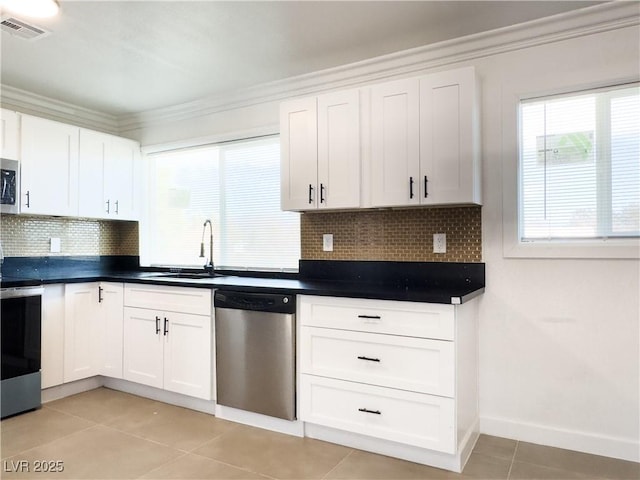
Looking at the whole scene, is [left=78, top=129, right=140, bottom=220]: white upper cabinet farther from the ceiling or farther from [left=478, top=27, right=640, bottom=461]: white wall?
[left=478, top=27, right=640, bottom=461]: white wall

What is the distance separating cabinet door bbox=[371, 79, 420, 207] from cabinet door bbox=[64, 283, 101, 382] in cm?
234

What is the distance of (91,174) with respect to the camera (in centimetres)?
380

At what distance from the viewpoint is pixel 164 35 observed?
8.65 ft

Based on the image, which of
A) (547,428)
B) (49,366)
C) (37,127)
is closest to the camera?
(547,428)

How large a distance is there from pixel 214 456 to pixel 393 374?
1.05m

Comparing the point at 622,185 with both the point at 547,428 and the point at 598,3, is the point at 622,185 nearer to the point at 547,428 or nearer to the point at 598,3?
the point at 598,3

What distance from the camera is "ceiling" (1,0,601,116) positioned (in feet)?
7.64

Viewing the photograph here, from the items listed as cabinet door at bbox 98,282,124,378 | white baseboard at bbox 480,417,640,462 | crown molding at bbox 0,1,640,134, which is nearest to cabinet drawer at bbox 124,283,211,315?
cabinet door at bbox 98,282,124,378

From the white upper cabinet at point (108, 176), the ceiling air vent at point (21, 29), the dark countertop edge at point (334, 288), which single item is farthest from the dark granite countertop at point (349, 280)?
the ceiling air vent at point (21, 29)

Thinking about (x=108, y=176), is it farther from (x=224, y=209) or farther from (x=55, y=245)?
(x=224, y=209)

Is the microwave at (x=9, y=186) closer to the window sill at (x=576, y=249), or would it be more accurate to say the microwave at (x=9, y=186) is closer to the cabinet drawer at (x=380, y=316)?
the cabinet drawer at (x=380, y=316)

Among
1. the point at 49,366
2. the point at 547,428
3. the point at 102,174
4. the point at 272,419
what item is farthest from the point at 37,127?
the point at 547,428

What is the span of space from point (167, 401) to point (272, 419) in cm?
94

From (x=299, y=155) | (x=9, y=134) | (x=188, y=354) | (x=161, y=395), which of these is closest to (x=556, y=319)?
(x=299, y=155)
